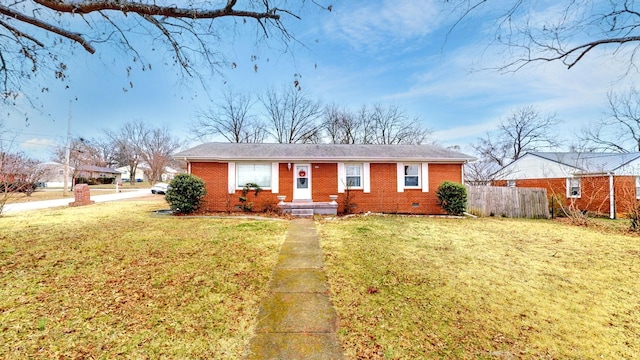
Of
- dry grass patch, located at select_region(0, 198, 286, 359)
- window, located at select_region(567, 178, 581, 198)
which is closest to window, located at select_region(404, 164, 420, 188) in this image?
dry grass patch, located at select_region(0, 198, 286, 359)

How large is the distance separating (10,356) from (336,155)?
36.6 feet

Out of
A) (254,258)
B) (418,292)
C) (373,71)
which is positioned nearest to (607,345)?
(418,292)

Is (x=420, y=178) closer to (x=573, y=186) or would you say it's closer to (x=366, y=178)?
(x=366, y=178)

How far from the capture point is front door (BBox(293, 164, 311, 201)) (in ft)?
40.7

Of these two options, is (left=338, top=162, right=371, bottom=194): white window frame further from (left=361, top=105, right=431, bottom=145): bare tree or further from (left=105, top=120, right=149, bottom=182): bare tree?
(left=105, top=120, right=149, bottom=182): bare tree

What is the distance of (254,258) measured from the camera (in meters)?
5.21

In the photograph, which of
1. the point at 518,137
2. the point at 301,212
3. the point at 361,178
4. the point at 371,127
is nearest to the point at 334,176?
the point at 361,178

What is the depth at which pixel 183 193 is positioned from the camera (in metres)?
10.6

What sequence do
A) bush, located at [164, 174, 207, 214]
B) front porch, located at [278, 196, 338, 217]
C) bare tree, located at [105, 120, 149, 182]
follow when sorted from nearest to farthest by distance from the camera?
bush, located at [164, 174, 207, 214] → front porch, located at [278, 196, 338, 217] → bare tree, located at [105, 120, 149, 182]

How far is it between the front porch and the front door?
2.13 feet

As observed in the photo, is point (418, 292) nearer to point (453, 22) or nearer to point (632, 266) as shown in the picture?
point (453, 22)

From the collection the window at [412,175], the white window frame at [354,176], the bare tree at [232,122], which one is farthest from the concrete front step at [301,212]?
the bare tree at [232,122]

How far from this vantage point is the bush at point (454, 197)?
39.0 feet

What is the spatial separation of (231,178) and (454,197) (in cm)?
1084
